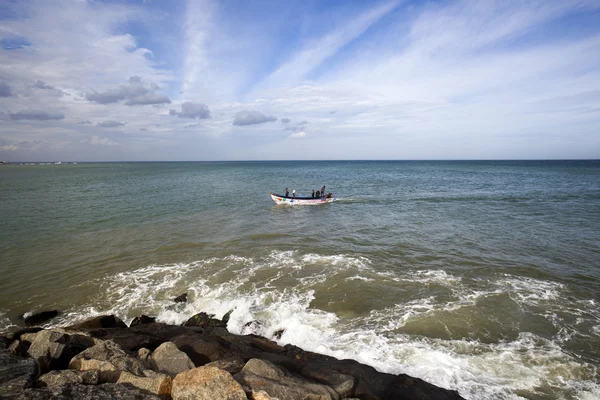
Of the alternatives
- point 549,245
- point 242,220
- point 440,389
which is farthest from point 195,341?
point 549,245

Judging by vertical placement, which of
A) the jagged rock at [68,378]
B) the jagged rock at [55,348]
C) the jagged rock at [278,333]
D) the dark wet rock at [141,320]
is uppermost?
the jagged rock at [68,378]

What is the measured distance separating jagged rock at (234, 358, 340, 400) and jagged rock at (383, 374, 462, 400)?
1.81m

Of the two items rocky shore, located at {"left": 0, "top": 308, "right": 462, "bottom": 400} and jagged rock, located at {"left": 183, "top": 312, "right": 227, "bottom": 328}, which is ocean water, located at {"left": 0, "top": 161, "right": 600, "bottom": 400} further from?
rocky shore, located at {"left": 0, "top": 308, "right": 462, "bottom": 400}

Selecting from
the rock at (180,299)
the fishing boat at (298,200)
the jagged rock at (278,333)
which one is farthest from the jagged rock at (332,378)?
the fishing boat at (298,200)

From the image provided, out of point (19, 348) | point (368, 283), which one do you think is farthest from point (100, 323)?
point (368, 283)

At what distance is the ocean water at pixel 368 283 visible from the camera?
30.7 ft

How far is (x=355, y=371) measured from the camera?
7.77 m

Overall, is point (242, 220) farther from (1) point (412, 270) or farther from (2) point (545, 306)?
(2) point (545, 306)

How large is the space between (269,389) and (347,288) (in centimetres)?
864

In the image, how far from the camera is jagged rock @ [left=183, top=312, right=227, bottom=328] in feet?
36.7

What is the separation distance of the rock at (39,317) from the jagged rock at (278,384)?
34.5 ft

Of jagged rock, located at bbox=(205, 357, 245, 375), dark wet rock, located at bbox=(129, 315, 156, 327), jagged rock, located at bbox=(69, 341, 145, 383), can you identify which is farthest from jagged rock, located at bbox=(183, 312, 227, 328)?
jagged rock, located at bbox=(205, 357, 245, 375)

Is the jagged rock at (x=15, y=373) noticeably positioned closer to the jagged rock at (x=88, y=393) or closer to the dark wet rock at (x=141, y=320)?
the jagged rock at (x=88, y=393)

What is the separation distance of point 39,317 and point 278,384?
461 inches
